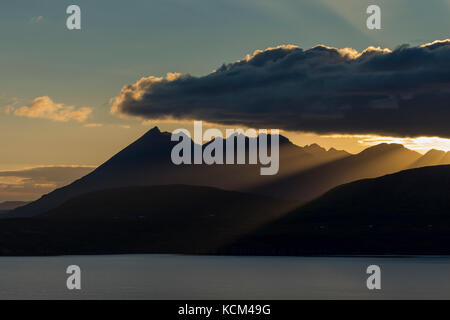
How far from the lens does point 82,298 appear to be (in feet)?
452

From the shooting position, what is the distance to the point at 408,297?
146 meters

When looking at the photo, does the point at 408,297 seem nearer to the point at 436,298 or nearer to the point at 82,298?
the point at 436,298

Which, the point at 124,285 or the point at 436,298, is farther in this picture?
the point at 124,285
